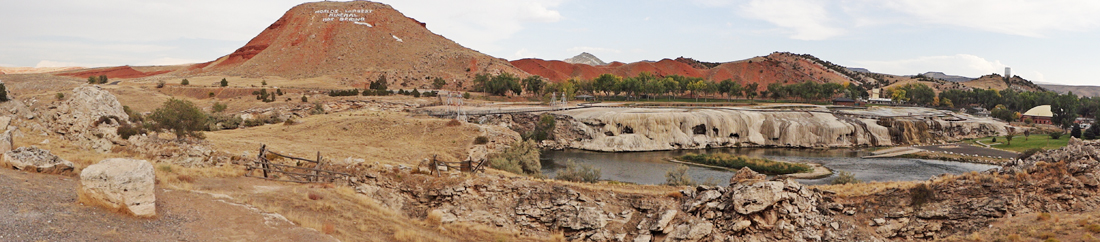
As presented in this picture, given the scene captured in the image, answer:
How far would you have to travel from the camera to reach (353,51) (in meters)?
112

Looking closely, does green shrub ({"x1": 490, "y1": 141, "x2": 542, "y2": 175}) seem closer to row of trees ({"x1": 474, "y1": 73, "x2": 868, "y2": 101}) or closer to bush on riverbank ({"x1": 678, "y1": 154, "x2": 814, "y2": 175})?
bush on riverbank ({"x1": 678, "y1": 154, "x2": 814, "y2": 175})

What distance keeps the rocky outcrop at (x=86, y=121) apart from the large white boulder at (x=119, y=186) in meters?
12.6

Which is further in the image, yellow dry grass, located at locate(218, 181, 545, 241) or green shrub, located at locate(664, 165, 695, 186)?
green shrub, located at locate(664, 165, 695, 186)

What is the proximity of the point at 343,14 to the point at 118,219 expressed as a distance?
127 m

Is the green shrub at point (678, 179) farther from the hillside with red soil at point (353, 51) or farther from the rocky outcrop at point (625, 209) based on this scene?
the hillside with red soil at point (353, 51)

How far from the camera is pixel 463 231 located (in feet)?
56.9

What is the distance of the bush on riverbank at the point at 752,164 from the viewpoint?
4231cm

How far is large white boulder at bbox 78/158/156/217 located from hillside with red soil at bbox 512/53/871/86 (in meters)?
135

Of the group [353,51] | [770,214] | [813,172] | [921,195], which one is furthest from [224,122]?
[353,51]

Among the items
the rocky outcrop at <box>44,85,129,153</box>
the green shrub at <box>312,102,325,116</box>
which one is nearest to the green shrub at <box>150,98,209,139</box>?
the rocky outcrop at <box>44,85,129,153</box>

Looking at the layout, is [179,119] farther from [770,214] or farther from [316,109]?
[316,109]

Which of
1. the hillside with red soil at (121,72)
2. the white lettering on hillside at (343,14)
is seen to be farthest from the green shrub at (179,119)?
the hillside with red soil at (121,72)

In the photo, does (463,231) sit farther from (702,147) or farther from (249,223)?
(702,147)

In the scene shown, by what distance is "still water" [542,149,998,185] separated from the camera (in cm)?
4009
